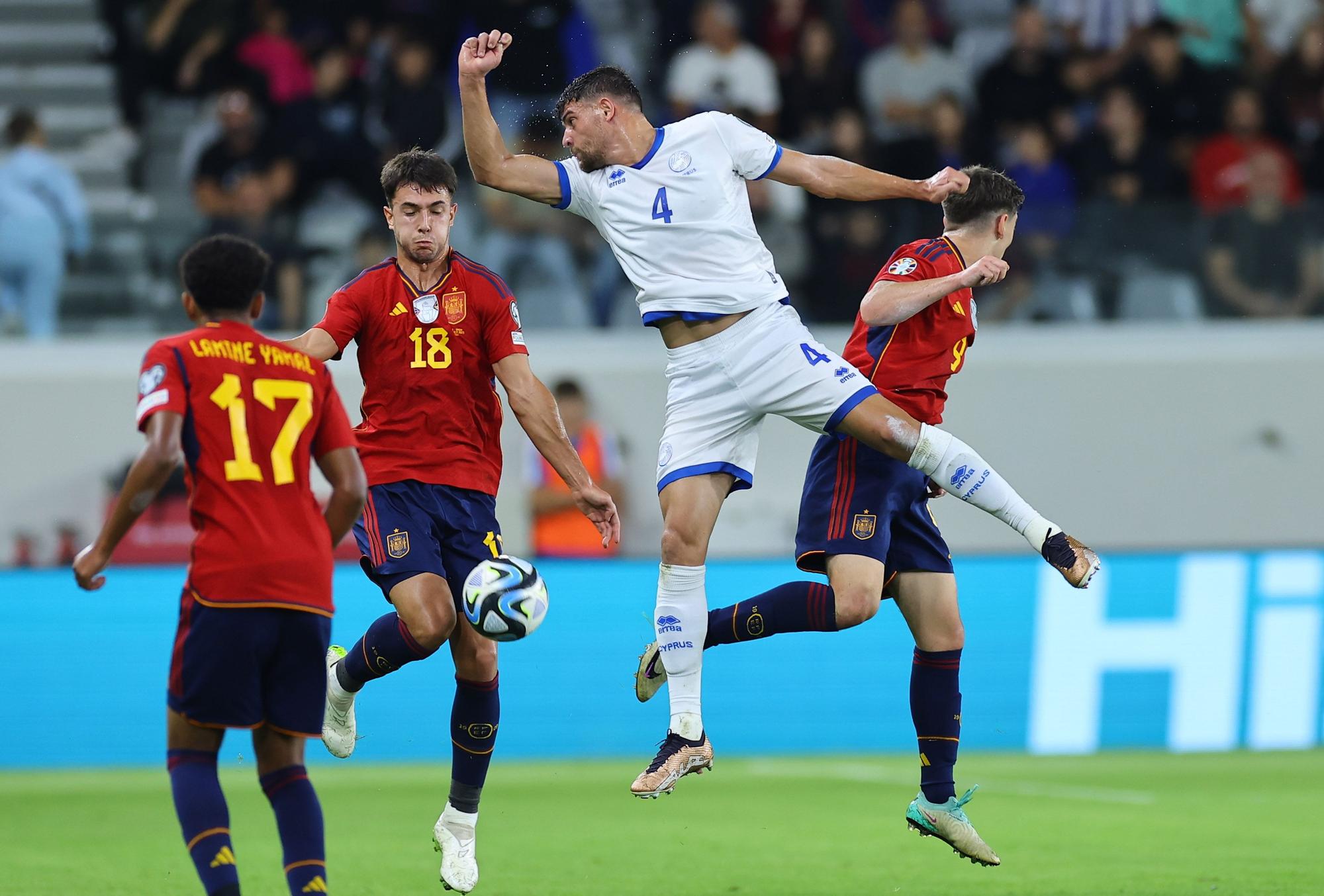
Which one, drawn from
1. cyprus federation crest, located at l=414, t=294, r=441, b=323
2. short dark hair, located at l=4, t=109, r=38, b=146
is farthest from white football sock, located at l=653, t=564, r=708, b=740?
short dark hair, located at l=4, t=109, r=38, b=146

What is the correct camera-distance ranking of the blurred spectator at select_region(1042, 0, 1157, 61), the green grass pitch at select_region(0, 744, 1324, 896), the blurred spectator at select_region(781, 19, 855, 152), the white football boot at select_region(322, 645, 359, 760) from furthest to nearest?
the blurred spectator at select_region(1042, 0, 1157, 61) → the blurred spectator at select_region(781, 19, 855, 152) → the green grass pitch at select_region(0, 744, 1324, 896) → the white football boot at select_region(322, 645, 359, 760)

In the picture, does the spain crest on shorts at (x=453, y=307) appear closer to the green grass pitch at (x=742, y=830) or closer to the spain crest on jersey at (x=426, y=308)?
the spain crest on jersey at (x=426, y=308)

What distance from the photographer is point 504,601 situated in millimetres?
6289

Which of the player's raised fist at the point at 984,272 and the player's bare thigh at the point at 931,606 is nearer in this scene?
the player's raised fist at the point at 984,272

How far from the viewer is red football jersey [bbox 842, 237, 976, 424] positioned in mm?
6926

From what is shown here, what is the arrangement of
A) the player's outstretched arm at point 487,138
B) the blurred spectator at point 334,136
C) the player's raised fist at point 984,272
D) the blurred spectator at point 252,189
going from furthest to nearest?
the blurred spectator at point 334,136
the blurred spectator at point 252,189
the player's outstretched arm at point 487,138
the player's raised fist at point 984,272

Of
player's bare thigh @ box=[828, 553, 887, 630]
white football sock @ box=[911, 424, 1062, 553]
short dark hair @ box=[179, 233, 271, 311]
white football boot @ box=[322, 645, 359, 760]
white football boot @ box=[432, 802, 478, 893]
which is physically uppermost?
short dark hair @ box=[179, 233, 271, 311]

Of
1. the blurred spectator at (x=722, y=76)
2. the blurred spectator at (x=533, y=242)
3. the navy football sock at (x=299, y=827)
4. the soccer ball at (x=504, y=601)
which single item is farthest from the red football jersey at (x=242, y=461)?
the blurred spectator at (x=722, y=76)

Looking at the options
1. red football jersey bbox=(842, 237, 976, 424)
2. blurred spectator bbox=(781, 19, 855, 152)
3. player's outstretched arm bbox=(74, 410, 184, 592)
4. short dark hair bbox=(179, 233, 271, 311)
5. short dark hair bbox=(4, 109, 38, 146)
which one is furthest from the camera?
blurred spectator bbox=(781, 19, 855, 152)

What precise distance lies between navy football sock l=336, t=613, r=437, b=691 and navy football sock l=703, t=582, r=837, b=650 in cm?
116

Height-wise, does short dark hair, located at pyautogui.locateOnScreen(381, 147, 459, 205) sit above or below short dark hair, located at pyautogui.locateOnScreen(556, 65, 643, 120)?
below

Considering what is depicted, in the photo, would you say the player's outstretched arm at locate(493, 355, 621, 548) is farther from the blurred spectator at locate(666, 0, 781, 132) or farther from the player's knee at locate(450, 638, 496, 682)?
the blurred spectator at locate(666, 0, 781, 132)

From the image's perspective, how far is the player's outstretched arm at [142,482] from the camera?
495 cm

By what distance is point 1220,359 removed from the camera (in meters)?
14.5
